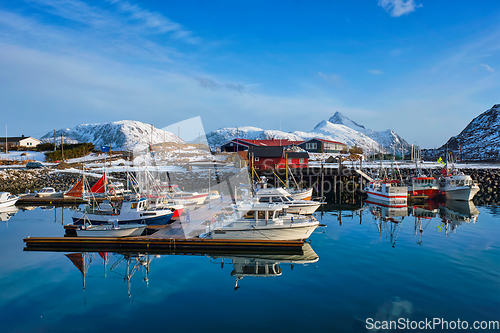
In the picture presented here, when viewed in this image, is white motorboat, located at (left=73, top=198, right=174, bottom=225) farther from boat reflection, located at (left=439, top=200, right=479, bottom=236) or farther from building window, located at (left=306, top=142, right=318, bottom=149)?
building window, located at (left=306, top=142, right=318, bottom=149)

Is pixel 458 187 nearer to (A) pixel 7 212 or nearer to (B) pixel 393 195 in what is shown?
(B) pixel 393 195

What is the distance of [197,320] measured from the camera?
11.2 meters

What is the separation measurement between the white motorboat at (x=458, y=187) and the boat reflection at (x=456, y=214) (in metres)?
0.90

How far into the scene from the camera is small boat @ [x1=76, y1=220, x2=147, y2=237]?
20.1 meters

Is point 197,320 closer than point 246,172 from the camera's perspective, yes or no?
Yes

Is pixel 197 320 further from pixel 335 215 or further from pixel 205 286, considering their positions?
pixel 335 215

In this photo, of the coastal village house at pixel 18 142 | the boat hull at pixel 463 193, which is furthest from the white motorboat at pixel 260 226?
the coastal village house at pixel 18 142

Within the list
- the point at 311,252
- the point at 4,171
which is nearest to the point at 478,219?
the point at 311,252

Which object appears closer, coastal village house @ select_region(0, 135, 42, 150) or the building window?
coastal village house @ select_region(0, 135, 42, 150)

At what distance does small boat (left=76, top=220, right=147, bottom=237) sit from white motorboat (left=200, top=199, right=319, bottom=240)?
5.24 meters

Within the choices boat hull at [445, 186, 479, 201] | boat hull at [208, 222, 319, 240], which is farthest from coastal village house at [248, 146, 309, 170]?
boat hull at [208, 222, 319, 240]

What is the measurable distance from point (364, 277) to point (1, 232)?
27.9 meters

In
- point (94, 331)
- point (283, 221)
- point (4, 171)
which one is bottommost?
point (94, 331)

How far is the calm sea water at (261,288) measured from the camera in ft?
37.0
